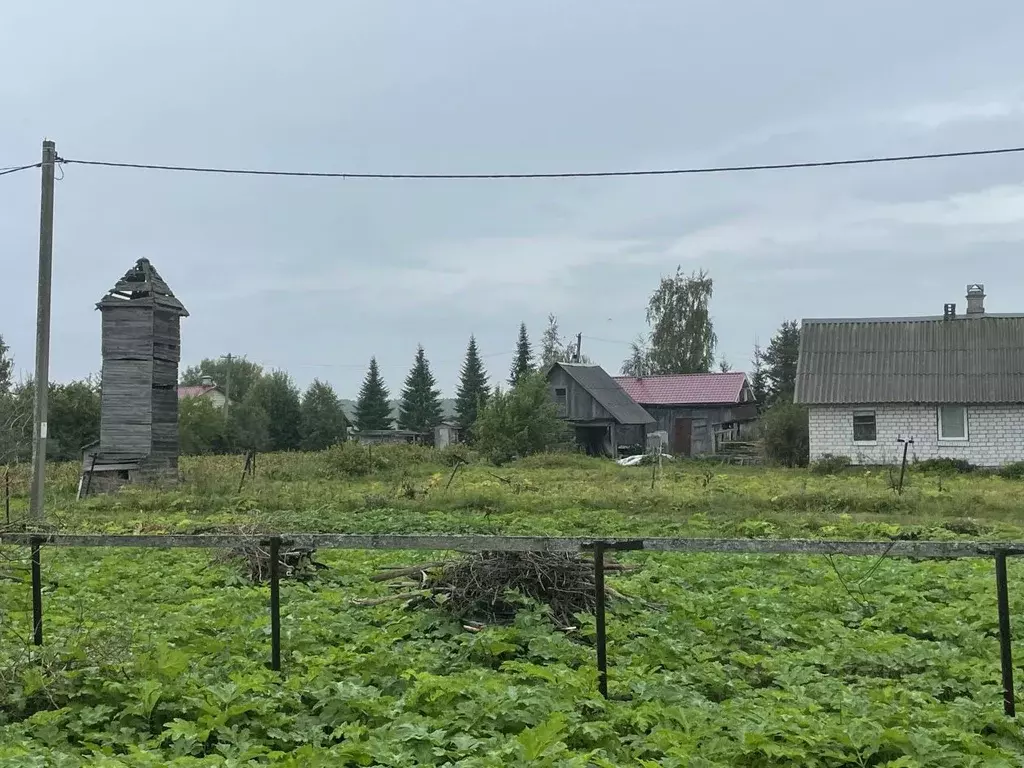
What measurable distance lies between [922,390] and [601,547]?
26.9m

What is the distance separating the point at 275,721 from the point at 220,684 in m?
0.57

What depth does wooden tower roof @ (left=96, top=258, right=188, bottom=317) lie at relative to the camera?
20.8 m

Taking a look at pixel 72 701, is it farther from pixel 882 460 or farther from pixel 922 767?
pixel 882 460

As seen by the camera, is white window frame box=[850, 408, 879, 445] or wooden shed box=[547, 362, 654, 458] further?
wooden shed box=[547, 362, 654, 458]

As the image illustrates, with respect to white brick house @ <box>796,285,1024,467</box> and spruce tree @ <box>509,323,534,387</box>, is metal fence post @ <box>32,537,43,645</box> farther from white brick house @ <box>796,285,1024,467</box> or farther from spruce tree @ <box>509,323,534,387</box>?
spruce tree @ <box>509,323,534,387</box>

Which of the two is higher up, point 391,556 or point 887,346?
point 887,346

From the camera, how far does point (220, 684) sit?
499cm

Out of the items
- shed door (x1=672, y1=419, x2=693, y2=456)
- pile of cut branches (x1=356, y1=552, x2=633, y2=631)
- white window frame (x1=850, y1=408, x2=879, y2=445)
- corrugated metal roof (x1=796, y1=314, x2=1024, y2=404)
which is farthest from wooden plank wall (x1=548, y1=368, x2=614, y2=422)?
pile of cut branches (x1=356, y1=552, x2=633, y2=631)

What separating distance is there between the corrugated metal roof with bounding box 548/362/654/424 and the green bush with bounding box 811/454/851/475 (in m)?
13.8

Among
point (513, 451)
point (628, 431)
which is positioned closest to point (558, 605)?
point (513, 451)

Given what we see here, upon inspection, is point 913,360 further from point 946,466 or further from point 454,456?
point 454,456

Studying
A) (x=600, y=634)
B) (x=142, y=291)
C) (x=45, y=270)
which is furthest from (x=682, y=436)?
(x=600, y=634)

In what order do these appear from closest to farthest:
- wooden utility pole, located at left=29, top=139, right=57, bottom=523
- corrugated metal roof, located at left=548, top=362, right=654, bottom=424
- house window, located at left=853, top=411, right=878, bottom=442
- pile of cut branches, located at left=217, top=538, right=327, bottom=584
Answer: pile of cut branches, located at left=217, top=538, right=327, bottom=584 < wooden utility pole, located at left=29, top=139, right=57, bottom=523 < house window, located at left=853, top=411, right=878, bottom=442 < corrugated metal roof, located at left=548, top=362, right=654, bottom=424

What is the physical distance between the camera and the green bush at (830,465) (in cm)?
2815
